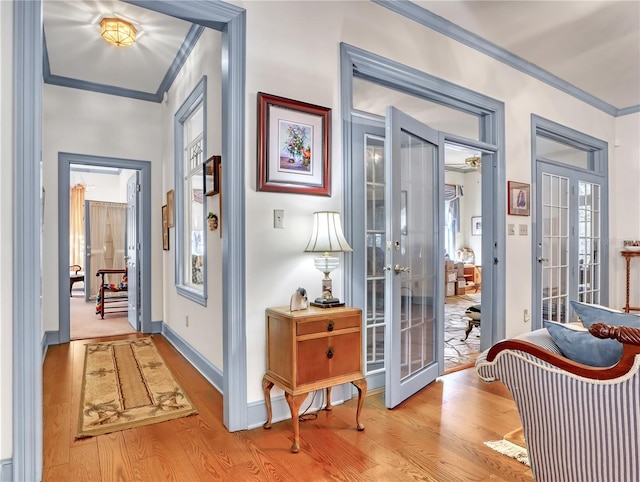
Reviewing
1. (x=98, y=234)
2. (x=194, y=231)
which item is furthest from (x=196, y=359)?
(x=98, y=234)

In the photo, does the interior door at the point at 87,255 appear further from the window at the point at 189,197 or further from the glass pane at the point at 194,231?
the glass pane at the point at 194,231

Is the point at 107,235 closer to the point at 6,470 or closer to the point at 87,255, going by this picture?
the point at 87,255

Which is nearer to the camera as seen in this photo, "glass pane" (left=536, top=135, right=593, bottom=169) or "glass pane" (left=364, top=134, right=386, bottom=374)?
"glass pane" (left=364, top=134, right=386, bottom=374)

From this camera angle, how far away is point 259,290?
8.01 feet

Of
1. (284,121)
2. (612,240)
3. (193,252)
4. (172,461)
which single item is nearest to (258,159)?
(284,121)

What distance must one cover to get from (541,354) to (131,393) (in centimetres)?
280

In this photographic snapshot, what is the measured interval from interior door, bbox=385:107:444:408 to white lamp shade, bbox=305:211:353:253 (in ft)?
1.29

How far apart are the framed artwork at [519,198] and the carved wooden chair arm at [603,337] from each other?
299cm

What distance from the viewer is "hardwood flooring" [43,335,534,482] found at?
1.90 metres

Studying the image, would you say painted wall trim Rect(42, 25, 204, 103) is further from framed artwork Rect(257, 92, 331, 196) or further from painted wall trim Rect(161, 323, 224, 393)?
painted wall trim Rect(161, 323, 224, 393)

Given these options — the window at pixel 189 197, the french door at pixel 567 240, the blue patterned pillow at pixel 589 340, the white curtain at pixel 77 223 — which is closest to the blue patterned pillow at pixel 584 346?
the blue patterned pillow at pixel 589 340

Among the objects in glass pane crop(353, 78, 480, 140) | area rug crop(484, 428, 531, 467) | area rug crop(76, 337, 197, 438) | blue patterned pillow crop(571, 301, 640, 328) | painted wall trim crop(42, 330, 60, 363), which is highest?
glass pane crop(353, 78, 480, 140)

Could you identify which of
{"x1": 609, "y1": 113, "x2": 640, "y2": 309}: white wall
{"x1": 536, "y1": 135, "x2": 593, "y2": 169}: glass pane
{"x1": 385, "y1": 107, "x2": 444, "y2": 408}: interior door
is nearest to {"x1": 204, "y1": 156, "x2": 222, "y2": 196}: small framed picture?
{"x1": 385, "y1": 107, "x2": 444, "y2": 408}: interior door

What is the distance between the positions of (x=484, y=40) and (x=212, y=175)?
2753 mm
